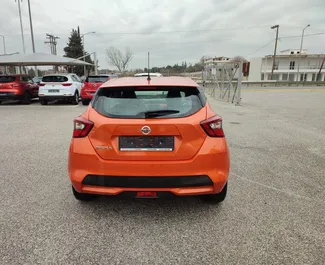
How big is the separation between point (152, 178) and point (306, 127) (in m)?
7.27

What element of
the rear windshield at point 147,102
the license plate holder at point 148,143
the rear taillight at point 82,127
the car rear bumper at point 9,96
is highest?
the rear windshield at point 147,102

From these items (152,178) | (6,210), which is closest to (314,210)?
(152,178)

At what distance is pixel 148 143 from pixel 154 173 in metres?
0.30

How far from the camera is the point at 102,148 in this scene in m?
2.63

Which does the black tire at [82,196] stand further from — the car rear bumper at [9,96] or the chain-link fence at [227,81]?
the chain-link fence at [227,81]

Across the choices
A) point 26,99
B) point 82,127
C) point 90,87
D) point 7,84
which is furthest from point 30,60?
point 82,127

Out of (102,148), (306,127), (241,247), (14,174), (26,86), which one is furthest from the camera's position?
(26,86)

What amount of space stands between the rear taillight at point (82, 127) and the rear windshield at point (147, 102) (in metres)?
0.17

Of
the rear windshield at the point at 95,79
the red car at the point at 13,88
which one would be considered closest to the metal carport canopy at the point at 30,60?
the red car at the point at 13,88

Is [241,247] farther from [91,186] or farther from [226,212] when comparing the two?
[91,186]

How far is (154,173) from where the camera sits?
8.46 feet

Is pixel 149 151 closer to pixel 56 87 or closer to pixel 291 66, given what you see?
pixel 56 87

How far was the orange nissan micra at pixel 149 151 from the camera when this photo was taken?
8.46 ft

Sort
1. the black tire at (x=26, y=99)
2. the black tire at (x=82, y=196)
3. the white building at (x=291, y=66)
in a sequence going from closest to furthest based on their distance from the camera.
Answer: the black tire at (x=82, y=196) < the black tire at (x=26, y=99) < the white building at (x=291, y=66)
